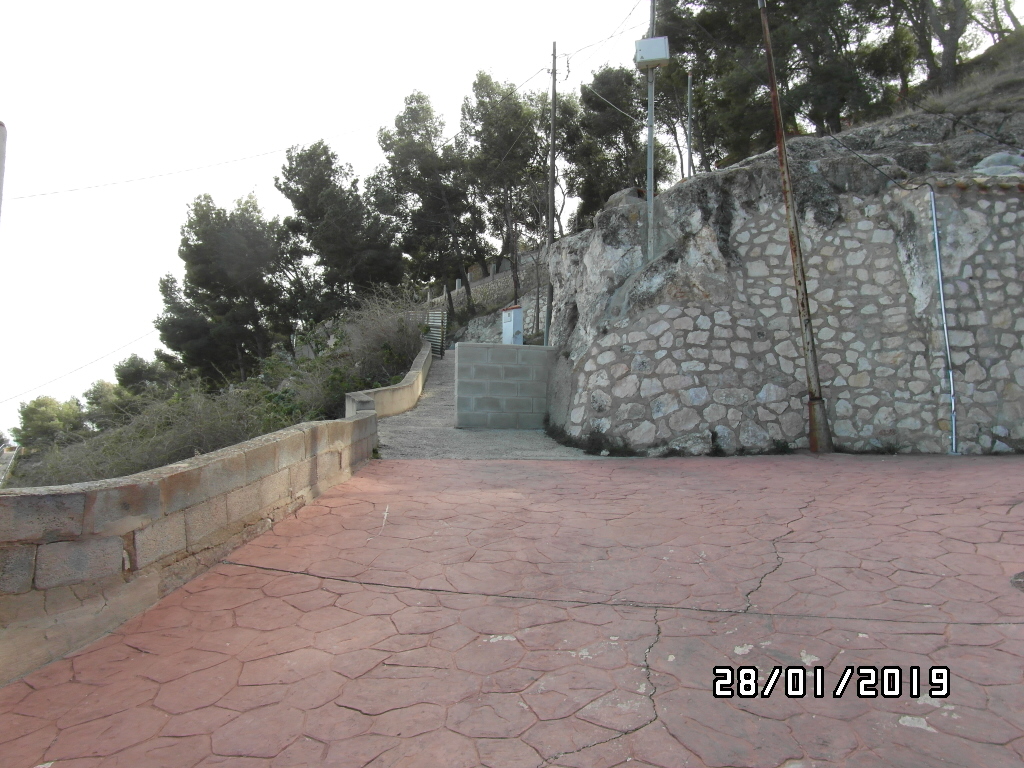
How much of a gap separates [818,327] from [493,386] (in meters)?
4.97

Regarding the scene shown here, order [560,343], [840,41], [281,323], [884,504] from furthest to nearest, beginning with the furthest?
[281,323] → [840,41] → [560,343] → [884,504]

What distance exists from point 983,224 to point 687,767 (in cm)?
834

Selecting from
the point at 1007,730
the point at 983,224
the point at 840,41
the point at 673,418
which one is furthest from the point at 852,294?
the point at 840,41

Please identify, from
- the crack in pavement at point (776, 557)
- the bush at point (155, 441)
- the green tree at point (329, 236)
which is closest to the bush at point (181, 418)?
the bush at point (155, 441)

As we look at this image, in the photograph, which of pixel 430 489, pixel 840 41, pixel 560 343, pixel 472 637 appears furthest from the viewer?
pixel 840 41

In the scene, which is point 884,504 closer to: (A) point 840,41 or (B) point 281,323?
(A) point 840,41

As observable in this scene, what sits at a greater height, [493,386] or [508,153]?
[508,153]

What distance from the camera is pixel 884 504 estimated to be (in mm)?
5082

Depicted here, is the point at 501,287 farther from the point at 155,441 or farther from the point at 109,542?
the point at 109,542
